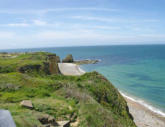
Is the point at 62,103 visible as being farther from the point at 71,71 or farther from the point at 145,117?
the point at 71,71

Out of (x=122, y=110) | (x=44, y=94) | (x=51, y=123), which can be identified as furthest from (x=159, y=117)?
(x=51, y=123)

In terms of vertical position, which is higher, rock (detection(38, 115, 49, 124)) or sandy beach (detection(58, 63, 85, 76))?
rock (detection(38, 115, 49, 124))

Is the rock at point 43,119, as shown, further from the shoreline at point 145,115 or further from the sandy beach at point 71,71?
the sandy beach at point 71,71

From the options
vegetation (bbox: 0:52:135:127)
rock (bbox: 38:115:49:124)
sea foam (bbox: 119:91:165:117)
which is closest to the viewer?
rock (bbox: 38:115:49:124)

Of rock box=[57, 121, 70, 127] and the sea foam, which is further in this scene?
the sea foam

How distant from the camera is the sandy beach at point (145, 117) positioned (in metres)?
21.5

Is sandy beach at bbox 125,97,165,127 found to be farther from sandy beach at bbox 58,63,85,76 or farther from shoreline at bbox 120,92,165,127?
sandy beach at bbox 58,63,85,76

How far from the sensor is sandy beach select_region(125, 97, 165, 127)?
21.5 meters

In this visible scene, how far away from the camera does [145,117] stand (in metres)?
23.4

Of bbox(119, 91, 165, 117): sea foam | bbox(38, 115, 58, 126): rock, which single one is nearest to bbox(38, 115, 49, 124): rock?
bbox(38, 115, 58, 126): rock

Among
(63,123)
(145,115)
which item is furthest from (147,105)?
(63,123)

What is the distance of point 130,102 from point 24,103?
2280 centimetres

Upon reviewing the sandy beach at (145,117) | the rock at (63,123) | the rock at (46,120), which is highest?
the rock at (46,120)

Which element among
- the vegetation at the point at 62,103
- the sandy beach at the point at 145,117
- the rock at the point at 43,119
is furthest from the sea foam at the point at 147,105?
the rock at the point at 43,119
